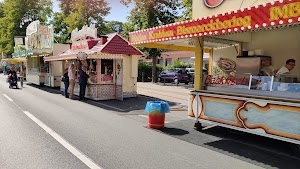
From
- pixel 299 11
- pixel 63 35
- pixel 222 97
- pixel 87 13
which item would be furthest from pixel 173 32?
pixel 63 35

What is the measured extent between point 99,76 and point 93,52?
4.75 ft

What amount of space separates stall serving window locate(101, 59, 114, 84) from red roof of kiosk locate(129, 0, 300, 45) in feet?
20.6

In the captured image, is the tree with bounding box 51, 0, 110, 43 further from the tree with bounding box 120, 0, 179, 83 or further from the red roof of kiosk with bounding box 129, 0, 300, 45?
the red roof of kiosk with bounding box 129, 0, 300, 45

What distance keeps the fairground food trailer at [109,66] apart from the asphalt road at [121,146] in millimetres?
4999

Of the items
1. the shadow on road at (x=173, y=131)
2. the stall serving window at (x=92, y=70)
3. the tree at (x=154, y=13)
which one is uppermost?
the tree at (x=154, y=13)

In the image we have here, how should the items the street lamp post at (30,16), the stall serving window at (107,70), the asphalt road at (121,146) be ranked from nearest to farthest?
the asphalt road at (121,146), the stall serving window at (107,70), the street lamp post at (30,16)

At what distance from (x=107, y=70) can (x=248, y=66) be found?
779cm

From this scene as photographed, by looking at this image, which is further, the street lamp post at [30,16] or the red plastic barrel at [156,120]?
the street lamp post at [30,16]

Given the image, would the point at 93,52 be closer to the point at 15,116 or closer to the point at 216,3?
the point at 15,116

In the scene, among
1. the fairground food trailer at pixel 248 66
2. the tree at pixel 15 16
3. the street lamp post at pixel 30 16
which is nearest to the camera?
the fairground food trailer at pixel 248 66

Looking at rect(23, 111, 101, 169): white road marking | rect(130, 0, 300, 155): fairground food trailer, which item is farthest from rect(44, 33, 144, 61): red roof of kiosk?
rect(23, 111, 101, 169): white road marking

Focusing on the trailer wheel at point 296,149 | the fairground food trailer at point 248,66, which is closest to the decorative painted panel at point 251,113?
the fairground food trailer at point 248,66

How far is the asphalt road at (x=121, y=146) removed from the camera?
4.92 m

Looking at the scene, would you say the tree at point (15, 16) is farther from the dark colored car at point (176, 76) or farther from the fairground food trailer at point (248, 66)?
the fairground food trailer at point (248, 66)
